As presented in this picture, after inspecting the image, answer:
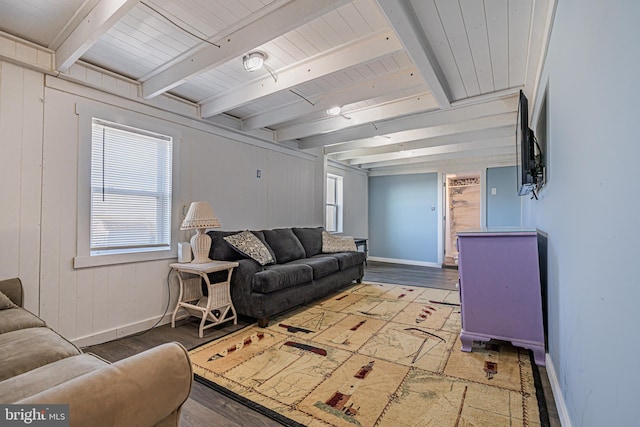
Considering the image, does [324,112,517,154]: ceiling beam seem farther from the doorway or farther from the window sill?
the window sill

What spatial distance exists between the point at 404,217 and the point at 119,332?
231 inches

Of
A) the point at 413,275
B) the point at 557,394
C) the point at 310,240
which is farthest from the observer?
the point at 413,275

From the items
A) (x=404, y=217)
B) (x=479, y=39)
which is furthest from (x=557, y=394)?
(x=404, y=217)

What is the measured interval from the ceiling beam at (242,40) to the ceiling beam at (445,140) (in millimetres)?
3387

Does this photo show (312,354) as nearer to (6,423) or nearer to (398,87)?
(6,423)

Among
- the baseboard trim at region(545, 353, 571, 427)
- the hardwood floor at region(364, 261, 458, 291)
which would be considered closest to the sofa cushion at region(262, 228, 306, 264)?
the hardwood floor at region(364, 261, 458, 291)

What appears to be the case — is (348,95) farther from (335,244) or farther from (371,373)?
(371,373)

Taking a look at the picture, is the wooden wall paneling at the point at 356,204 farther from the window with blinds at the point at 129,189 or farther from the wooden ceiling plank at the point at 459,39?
the window with blinds at the point at 129,189

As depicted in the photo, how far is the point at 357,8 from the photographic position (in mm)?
1856

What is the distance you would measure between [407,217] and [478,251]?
4680 mm

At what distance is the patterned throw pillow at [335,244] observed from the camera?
15.4 feet

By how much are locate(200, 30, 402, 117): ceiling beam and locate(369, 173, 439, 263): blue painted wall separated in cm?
491

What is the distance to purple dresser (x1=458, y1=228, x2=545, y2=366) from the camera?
2.17 m

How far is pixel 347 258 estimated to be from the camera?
170 inches
